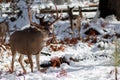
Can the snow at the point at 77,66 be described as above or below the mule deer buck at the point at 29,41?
below

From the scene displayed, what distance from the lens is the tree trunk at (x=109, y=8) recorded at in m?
18.4

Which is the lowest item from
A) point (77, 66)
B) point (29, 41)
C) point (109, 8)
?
point (109, 8)

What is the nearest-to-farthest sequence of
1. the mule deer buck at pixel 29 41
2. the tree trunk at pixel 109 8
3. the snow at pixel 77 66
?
the snow at pixel 77 66
the mule deer buck at pixel 29 41
the tree trunk at pixel 109 8

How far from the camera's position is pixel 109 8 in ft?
61.1

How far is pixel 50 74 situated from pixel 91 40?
6190 mm

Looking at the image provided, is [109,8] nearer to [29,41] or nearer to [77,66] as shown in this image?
[77,66]

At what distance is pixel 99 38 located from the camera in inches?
570

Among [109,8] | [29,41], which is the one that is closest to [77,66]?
[29,41]

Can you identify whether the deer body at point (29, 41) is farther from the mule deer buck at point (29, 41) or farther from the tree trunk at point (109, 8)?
the tree trunk at point (109, 8)

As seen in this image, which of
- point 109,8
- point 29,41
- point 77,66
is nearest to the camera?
point 29,41

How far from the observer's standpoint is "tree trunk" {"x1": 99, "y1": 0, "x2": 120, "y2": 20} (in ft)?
60.3

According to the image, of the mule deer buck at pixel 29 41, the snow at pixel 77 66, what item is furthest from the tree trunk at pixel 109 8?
the mule deer buck at pixel 29 41

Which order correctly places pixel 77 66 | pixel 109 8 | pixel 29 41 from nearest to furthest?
pixel 29 41 → pixel 77 66 → pixel 109 8

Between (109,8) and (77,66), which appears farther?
(109,8)
